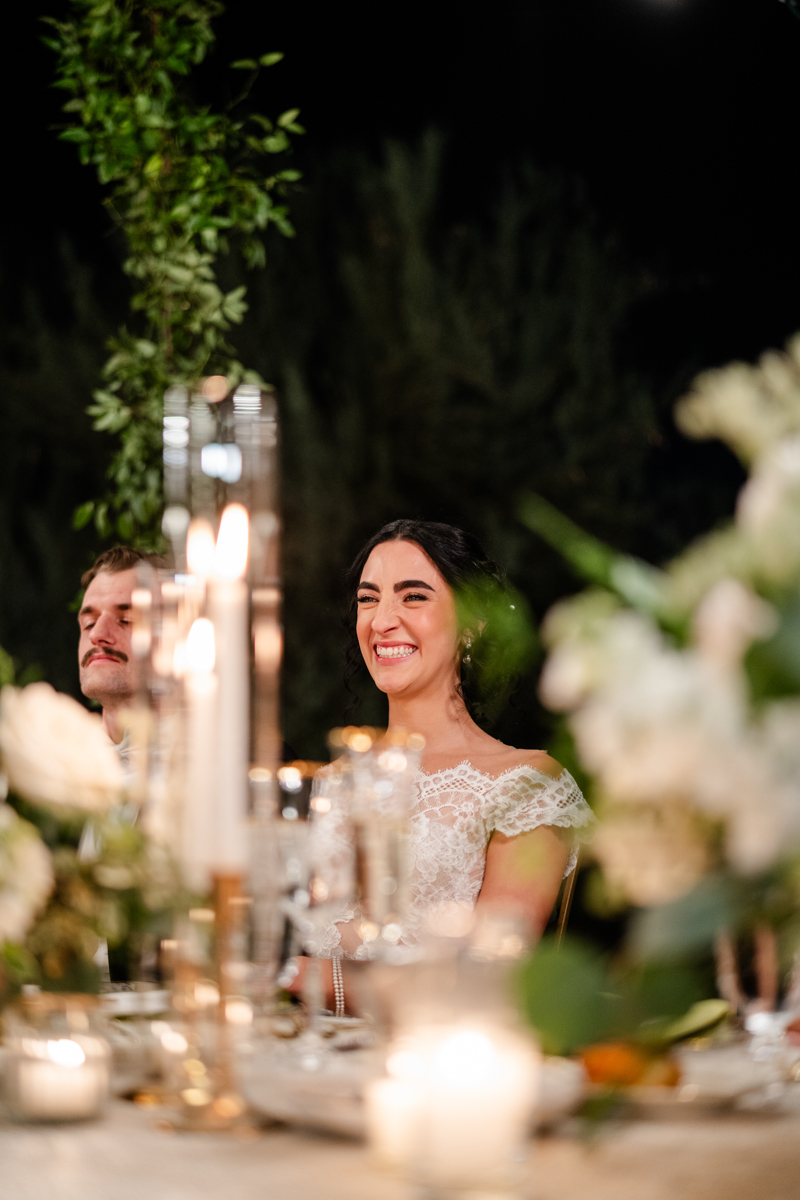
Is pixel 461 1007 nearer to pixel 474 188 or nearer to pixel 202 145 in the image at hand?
pixel 202 145

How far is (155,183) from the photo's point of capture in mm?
2363

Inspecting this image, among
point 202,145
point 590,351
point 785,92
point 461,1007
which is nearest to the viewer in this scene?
point 461,1007

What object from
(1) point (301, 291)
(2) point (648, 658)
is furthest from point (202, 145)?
(2) point (648, 658)

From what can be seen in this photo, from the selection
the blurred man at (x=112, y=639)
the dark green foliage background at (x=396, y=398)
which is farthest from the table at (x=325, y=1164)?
the dark green foliage background at (x=396, y=398)

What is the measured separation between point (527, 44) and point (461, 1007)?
3686mm

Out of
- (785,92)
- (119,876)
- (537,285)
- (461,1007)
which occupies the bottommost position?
(461,1007)

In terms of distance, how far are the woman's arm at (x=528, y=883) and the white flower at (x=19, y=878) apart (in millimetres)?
1088

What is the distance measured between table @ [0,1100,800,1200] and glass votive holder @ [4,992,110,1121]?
15 millimetres

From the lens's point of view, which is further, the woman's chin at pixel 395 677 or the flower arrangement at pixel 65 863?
the woman's chin at pixel 395 677

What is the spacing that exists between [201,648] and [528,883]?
127cm

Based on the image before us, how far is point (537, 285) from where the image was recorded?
394 centimetres

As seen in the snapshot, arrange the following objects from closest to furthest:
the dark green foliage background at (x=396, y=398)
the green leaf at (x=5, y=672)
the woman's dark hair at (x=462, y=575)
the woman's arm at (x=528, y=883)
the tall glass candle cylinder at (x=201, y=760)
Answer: the tall glass candle cylinder at (x=201, y=760) → the green leaf at (x=5, y=672) → the woman's arm at (x=528, y=883) → the woman's dark hair at (x=462, y=575) → the dark green foliage background at (x=396, y=398)

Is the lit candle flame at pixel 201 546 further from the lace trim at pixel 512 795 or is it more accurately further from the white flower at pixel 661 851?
the lace trim at pixel 512 795

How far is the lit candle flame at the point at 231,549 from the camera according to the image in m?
0.88
